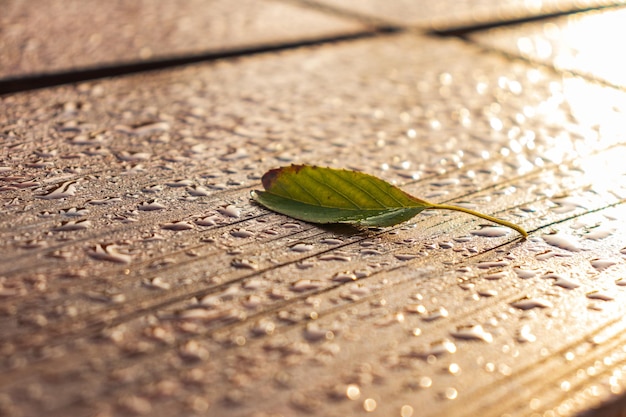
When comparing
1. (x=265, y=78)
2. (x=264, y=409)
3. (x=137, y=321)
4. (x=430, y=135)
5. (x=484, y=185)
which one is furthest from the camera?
(x=265, y=78)

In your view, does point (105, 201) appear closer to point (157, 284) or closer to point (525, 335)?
point (157, 284)

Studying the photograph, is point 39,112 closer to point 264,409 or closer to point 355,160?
point 355,160

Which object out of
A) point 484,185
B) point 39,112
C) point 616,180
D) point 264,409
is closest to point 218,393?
point 264,409

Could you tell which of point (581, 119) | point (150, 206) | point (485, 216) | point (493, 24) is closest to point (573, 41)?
point (493, 24)

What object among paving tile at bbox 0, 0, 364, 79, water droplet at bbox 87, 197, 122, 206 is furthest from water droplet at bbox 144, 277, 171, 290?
paving tile at bbox 0, 0, 364, 79

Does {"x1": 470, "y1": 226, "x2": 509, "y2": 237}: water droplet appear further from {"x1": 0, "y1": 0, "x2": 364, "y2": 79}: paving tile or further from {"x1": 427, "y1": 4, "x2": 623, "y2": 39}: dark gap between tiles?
{"x1": 427, "y1": 4, "x2": 623, "y2": 39}: dark gap between tiles

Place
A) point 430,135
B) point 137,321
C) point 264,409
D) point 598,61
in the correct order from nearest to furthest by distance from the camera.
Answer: point 264,409, point 137,321, point 430,135, point 598,61
